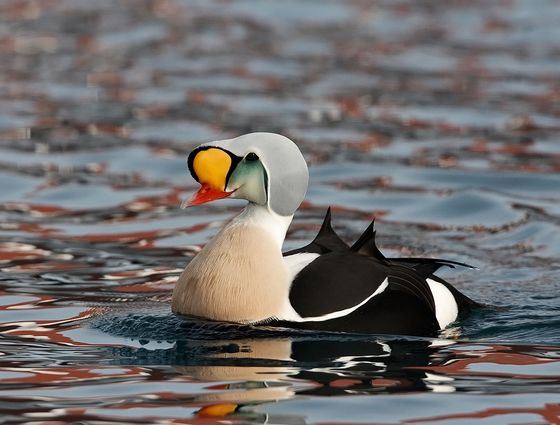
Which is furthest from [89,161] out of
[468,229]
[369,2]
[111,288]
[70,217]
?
[369,2]

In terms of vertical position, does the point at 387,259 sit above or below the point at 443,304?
above

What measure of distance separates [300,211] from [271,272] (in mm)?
4298

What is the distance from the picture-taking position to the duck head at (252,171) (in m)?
6.19

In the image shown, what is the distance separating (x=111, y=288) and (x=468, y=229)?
305 cm

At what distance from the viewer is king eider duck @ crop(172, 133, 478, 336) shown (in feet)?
20.2

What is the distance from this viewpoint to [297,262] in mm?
6434

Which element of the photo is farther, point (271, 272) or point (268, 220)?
point (268, 220)

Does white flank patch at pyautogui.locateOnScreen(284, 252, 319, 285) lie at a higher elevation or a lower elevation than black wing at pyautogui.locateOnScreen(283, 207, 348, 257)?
lower

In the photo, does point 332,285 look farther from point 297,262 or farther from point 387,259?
point 387,259

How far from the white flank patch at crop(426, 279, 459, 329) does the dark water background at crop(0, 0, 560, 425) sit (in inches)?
3.1

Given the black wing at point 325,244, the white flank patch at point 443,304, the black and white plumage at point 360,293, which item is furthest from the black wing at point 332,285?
the white flank patch at point 443,304

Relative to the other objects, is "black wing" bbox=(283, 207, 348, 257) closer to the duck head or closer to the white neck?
the white neck

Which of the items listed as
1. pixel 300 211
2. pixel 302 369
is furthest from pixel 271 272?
pixel 300 211

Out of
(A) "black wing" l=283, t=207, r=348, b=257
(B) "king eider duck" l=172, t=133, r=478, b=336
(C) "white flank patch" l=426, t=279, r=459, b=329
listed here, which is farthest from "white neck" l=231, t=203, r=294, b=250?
(C) "white flank patch" l=426, t=279, r=459, b=329
